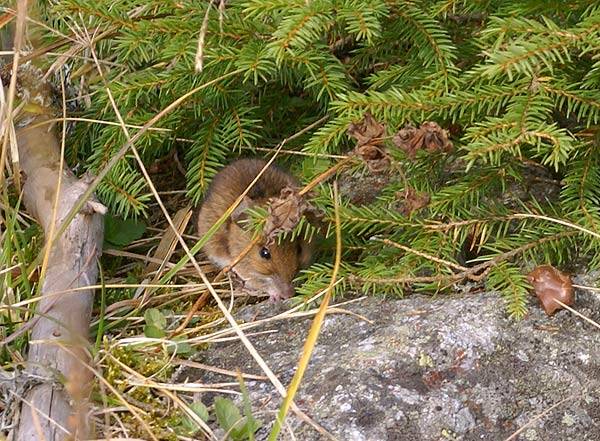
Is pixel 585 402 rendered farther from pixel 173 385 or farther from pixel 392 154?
pixel 173 385

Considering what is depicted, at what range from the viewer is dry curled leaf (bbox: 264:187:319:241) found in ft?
10.8

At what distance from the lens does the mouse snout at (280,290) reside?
3.79 m

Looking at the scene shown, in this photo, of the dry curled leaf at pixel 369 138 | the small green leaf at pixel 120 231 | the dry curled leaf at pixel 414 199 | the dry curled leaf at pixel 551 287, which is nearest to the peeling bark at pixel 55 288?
the small green leaf at pixel 120 231

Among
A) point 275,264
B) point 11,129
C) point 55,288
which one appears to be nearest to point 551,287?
point 275,264

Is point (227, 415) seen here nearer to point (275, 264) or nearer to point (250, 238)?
point (275, 264)

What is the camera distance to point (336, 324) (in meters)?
3.30

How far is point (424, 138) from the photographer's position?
3010 mm

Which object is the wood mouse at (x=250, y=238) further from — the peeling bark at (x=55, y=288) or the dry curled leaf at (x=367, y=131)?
the dry curled leaf at (x=367, y=131)

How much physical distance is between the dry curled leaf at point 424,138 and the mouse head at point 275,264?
1.03 meters

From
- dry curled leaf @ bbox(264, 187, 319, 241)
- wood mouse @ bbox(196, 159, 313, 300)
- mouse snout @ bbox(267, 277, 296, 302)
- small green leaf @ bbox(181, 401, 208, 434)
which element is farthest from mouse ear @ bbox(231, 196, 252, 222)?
small green leaf @ bbox(181, 401, 208, 434)

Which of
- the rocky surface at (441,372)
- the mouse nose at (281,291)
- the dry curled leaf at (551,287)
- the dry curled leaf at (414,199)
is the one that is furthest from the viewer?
the mouse nose at (281,291)

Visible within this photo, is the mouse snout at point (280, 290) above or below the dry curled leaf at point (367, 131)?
below

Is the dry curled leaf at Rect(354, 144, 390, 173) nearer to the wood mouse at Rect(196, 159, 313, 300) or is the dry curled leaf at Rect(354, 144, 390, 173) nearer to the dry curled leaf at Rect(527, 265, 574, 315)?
the dry curled leaf at Rect(527, 265, 574, 315)

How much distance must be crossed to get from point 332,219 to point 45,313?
1.02 m
